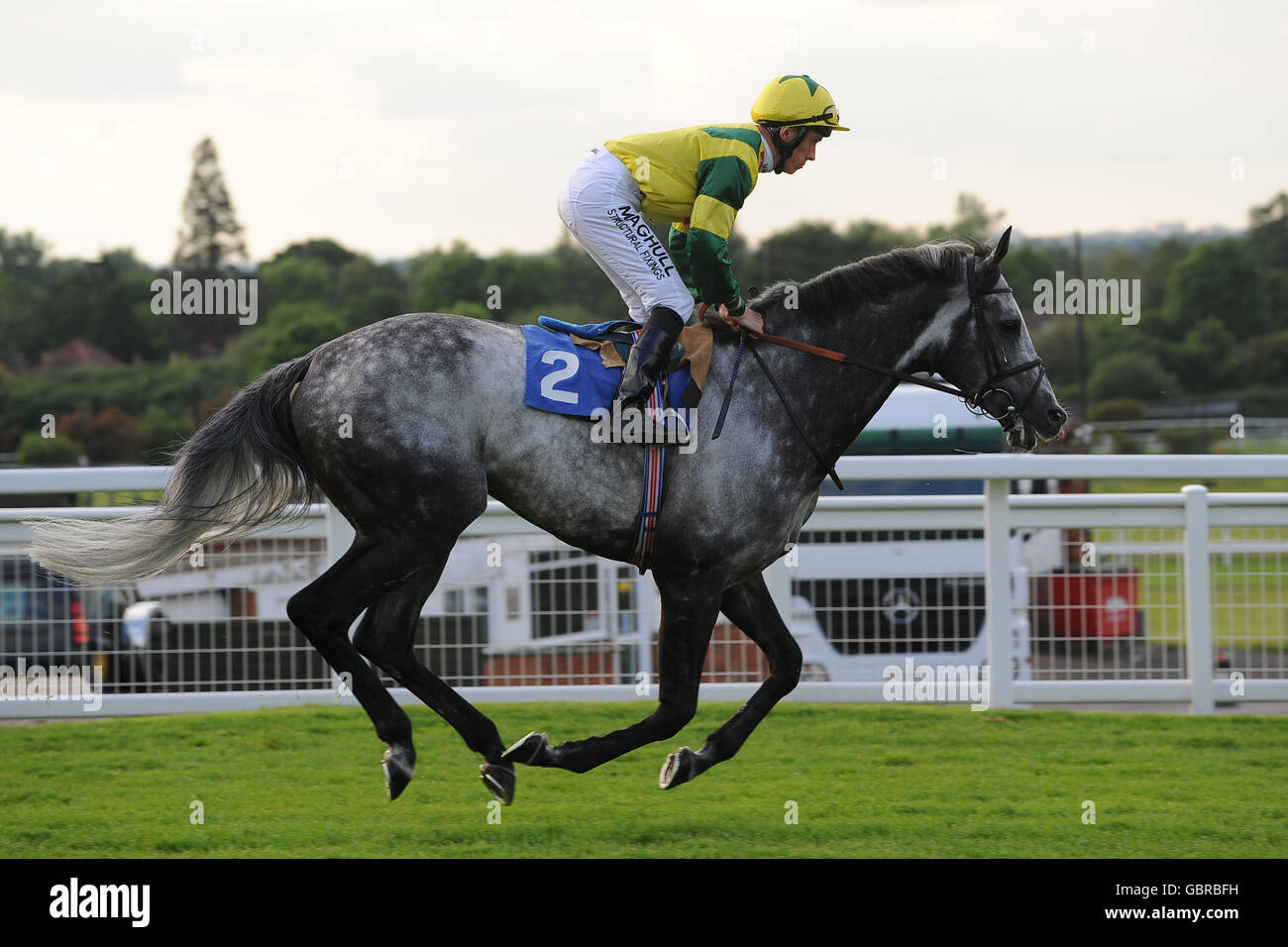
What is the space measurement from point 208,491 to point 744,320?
5.95 feet

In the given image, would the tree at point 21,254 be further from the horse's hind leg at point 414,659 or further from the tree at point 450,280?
the horse's hind leg at point 414,659

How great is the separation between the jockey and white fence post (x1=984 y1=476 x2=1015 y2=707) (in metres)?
2.44

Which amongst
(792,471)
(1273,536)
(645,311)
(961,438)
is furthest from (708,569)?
(961,438)

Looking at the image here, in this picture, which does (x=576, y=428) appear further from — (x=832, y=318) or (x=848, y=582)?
(x=848, y=582)

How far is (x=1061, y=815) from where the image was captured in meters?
4.84

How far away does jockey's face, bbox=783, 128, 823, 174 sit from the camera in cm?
449

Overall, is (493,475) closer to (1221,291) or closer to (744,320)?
(744,320)

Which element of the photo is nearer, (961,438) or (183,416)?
(961,438)

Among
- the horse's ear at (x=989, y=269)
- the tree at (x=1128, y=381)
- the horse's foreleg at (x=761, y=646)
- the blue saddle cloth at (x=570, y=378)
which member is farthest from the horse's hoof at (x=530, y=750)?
the tree at (x=1128, y=381)

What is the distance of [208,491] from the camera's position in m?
4.48

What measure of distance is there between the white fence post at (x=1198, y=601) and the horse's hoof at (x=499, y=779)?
383 cm

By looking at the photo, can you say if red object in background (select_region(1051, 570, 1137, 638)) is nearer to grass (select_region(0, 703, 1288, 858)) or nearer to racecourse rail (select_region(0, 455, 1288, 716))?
racecourse rail (select_region(0, 455, 1288, 716))

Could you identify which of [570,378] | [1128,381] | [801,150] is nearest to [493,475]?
[570,378]
